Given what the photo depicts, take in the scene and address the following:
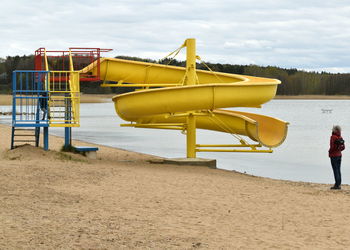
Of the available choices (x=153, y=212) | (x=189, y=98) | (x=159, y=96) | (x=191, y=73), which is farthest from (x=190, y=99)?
(x=153, y=212)

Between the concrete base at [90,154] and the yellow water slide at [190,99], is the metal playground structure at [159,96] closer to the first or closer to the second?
the yellow water slide at [190,99]

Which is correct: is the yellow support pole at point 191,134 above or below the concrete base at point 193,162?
above

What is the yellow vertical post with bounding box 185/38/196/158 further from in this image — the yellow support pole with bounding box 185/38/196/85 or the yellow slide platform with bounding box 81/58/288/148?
the yellow slide platform with bounding box 81/58/288/148

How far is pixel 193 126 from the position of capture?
17328 mm

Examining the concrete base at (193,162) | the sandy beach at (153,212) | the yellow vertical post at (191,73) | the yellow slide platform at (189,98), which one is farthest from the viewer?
the yellow vertical post at (191,73)

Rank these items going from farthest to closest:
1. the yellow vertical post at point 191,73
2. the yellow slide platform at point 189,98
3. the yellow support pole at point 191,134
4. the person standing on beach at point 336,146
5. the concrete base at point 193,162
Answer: the yellow support pole at point 191,134 < the yellow vertical post at point 191,73 < the concrete base at point 193,162 < the yellow slide platform at point 189,98 < the person standing on beach at point 336,146

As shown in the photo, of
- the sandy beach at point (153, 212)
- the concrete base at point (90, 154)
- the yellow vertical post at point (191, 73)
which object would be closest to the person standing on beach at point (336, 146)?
the sandy beach at point (153, 212)

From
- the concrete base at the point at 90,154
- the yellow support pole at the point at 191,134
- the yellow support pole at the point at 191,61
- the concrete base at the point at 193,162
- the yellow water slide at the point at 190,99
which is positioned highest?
the yellow support pole at the point at 191,61

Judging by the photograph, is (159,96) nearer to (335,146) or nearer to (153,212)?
(335,146)

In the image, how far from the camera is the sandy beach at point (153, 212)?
7234 millimetres

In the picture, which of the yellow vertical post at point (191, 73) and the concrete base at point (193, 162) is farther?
the yellow vertical post at point (191, 73)

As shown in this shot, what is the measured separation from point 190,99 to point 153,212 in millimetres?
6469

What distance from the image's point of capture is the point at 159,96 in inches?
608

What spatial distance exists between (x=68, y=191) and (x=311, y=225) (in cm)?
389
